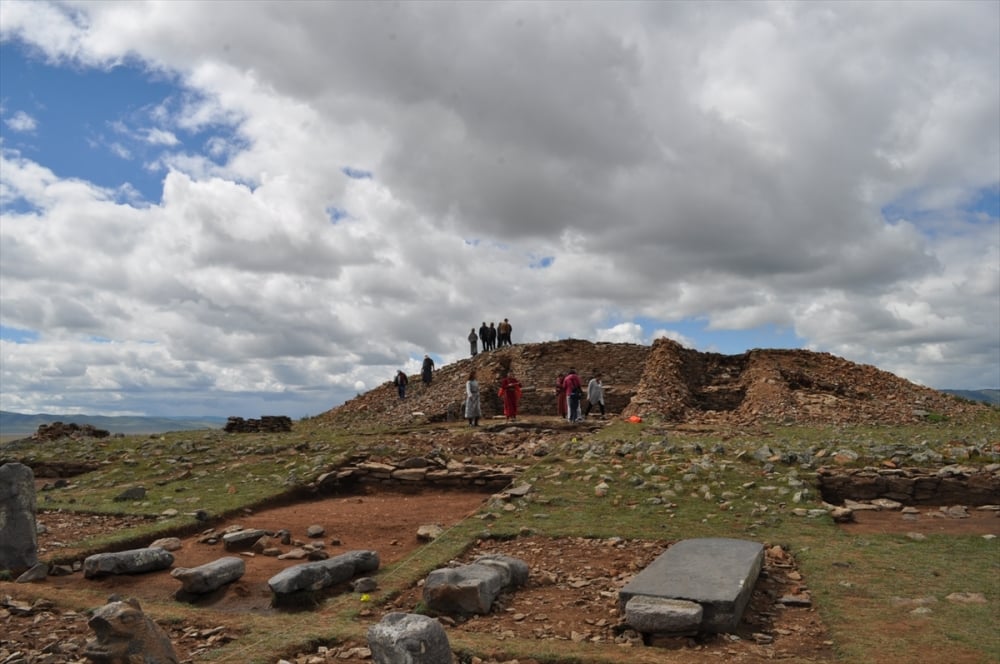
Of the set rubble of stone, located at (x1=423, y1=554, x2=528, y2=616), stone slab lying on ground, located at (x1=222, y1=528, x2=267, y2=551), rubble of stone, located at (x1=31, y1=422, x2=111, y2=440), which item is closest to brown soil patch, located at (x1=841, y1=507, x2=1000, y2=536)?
rubble of stone, located at (x1=423, y1=554, x2=528, y2=616)

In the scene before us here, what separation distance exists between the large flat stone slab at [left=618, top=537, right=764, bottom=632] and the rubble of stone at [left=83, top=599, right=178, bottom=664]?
13.8ft

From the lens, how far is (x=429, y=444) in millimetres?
18781

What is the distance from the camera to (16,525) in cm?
956

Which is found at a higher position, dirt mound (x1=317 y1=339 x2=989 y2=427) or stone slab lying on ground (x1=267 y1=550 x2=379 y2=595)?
dirt mound (x1=317 y1=339 x2=989 y2=427)

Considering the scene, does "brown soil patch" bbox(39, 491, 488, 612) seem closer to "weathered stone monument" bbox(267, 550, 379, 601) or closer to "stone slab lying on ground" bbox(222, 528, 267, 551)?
"stone slab lying on ground" bbox(222, 528, 267, 551)

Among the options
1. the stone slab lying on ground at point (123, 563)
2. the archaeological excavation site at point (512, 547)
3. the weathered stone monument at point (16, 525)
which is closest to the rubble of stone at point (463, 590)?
the archaeological excavation site at point (512, 547)

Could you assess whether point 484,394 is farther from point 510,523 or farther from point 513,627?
point 513,627

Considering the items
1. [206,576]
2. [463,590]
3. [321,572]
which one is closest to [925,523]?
[463,590]

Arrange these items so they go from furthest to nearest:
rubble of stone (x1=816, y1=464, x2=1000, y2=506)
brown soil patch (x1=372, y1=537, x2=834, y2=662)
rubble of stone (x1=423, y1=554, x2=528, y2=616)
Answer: rubble of stone (x1=816, y1=464, x2=1000, y2=506) < rubble of stone (x1=423, y1=554, x2=528, y2=616) < brown soil patch (x1=372, y1=537, x2=834, y2=662)

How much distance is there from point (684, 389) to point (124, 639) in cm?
2532

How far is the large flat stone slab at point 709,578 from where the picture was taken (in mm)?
6855

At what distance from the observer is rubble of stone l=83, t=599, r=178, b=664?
19.1 feet

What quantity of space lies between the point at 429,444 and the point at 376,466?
3.23 metres

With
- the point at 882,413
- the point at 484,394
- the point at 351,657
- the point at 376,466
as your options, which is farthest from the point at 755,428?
the point at 351,657
